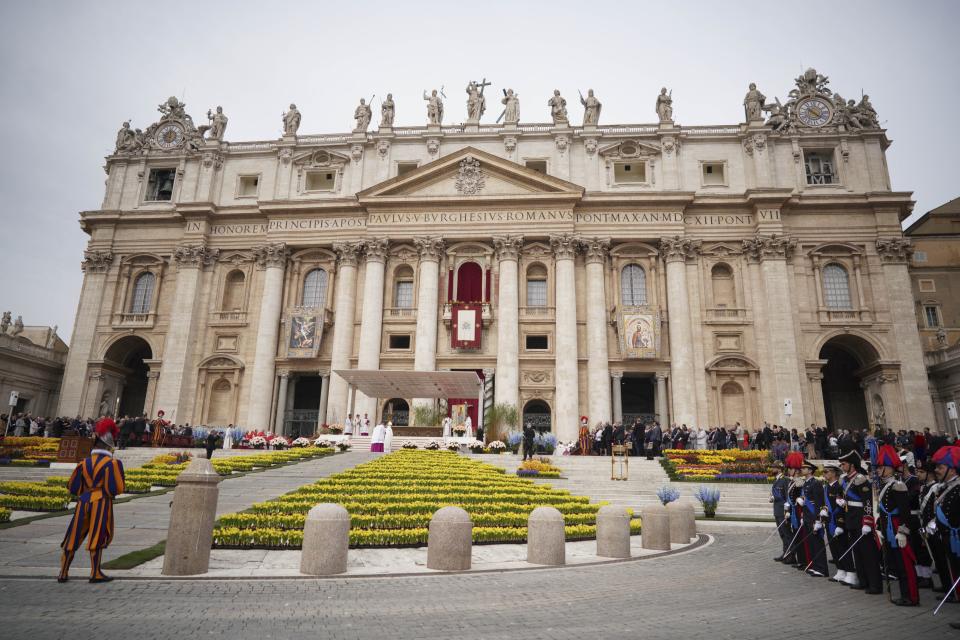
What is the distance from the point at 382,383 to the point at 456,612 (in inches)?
1104

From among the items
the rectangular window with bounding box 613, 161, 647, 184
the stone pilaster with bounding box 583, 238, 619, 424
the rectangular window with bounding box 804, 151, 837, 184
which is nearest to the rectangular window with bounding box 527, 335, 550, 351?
the stone pilaster with bounding box 583, 238, 619, 424

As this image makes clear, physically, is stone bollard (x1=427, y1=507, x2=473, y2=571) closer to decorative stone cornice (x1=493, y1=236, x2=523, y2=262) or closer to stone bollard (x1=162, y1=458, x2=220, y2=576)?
stone bollard (x1=162, y1=458, x2=220, y2=576)

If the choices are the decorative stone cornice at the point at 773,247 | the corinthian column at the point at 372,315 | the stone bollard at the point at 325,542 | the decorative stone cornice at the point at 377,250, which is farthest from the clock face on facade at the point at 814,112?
the stone bollard at the point at 325,542

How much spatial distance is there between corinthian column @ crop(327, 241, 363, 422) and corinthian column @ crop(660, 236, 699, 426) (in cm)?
2168

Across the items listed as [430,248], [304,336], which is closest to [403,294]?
[430,248]

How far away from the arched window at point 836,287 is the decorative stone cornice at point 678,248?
902 cm

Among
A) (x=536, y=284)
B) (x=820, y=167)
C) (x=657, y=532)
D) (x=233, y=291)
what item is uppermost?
(x=820, y=167)

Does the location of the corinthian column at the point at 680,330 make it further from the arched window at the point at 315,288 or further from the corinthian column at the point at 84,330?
the corinthian column at the point at 84,330

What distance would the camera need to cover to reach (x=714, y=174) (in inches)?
1741

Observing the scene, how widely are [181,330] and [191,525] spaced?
37.9 meters

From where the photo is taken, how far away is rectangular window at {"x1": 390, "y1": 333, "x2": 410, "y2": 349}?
42.2 metres

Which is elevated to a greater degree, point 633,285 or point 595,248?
point 595,248

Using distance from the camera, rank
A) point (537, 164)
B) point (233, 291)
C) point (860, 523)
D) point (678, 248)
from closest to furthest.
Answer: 1. point (860, 523)
2. point (678, 248)
3. point (537, 164)
4. point (233, 291)

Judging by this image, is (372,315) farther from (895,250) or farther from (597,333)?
(895,250)
